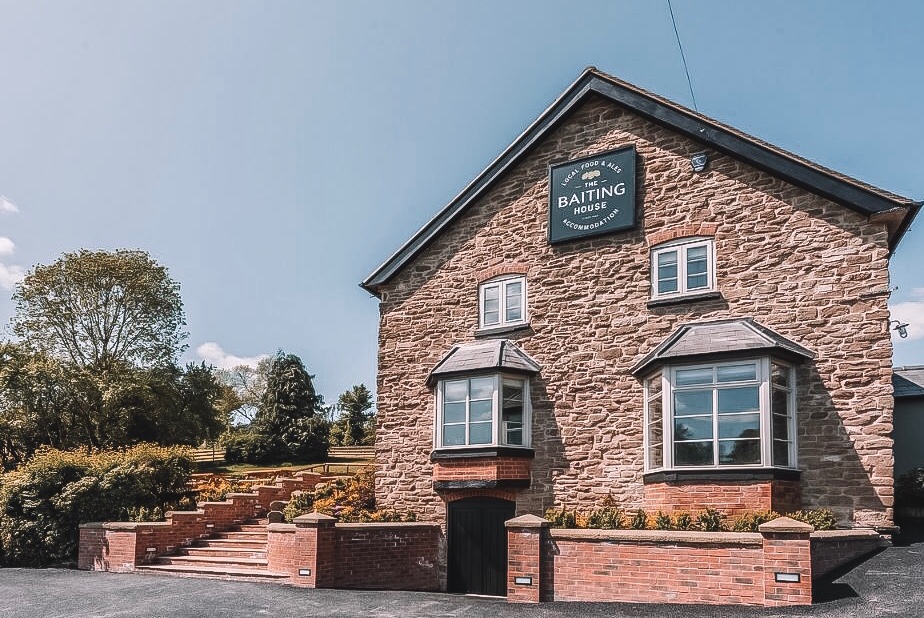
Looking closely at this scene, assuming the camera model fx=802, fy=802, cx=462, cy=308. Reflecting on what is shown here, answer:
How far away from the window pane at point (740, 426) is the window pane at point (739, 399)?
13cm

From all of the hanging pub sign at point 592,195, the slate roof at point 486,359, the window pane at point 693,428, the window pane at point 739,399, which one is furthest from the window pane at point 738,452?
the hanging pub sign at point 592,195

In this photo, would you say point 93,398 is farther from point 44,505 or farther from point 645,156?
point 645,156

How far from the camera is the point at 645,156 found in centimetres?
1769

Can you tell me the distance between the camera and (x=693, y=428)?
15336 mm

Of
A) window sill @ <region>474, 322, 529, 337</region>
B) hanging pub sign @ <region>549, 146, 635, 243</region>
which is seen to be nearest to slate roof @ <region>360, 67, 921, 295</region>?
hanging pub sign @ <region>549, 146, 635, 243</region>

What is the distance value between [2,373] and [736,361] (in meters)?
29.8

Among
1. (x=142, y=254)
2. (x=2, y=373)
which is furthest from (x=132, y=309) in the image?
(x=2, y=373)

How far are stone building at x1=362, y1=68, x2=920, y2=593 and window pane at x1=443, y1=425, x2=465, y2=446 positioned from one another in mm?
56

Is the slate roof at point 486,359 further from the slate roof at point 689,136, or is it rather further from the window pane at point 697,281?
the window pane at point 697,281

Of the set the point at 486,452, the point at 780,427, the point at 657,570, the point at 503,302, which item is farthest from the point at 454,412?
the point at 780,427

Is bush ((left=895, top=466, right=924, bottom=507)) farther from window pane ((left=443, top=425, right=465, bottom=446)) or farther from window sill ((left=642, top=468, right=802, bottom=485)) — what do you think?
window pane ((left=443, top=425, right=465, bottom=446))

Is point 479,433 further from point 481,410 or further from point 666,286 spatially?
point 666,286

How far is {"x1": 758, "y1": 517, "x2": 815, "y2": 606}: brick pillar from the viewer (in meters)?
11.3

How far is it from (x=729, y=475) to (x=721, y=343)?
8.05ft
